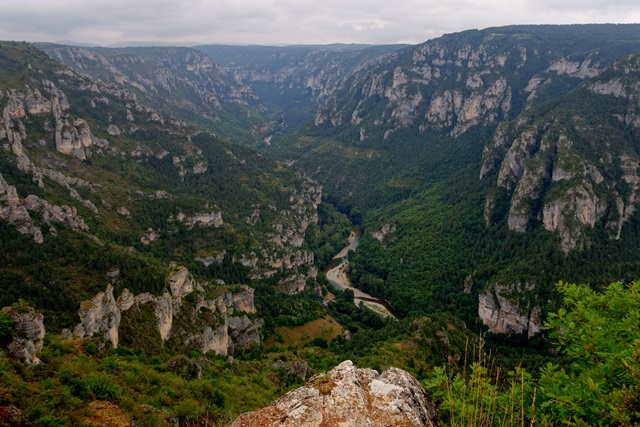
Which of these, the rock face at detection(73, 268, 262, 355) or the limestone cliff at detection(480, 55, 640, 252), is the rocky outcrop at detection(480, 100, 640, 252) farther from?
the rock face at detection(73, 268, 262, 355)

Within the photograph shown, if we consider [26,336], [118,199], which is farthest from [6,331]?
[118,199]

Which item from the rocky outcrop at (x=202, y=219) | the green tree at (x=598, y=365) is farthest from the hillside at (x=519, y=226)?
the green tree at (x=598, y=365)

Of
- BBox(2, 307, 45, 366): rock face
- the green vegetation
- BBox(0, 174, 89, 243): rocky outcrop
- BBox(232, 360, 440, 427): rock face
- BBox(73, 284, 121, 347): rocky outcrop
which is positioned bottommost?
BBox(73, 284, 121, 347): rocky outcrop

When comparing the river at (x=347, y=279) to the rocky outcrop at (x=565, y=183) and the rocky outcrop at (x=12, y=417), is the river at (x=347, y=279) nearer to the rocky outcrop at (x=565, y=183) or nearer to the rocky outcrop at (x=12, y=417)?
the rocky outcrop at (x=565, y=183)

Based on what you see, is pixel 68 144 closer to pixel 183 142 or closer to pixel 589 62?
pixel 183 142

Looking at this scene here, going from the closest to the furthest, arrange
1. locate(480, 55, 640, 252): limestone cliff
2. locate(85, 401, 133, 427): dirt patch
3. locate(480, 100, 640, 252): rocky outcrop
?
locate(85, 401, 133, 427): dirt patch → locate(480, 100, 640, 252): rocky outcrop → locate(480, 55, 640, 252): limestone cliff

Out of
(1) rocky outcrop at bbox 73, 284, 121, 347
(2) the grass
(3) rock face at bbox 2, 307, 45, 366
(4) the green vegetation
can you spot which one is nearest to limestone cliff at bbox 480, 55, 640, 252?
(2) the grass
